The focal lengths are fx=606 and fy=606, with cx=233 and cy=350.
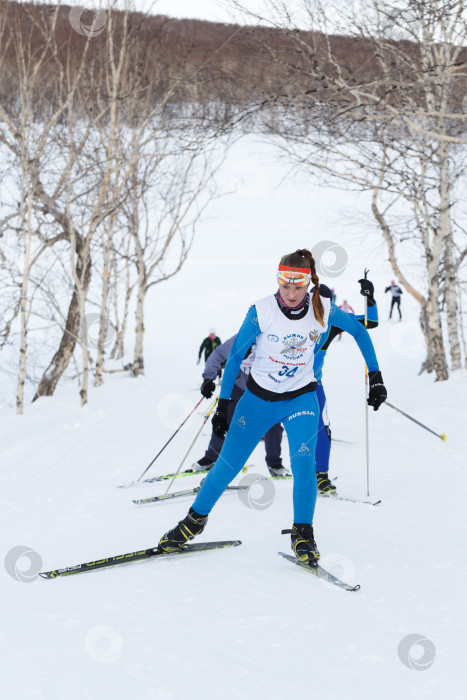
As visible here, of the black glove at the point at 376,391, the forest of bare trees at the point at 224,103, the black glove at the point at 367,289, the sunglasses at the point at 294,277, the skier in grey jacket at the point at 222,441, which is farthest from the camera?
the forest of bare trees at the point at 224,103

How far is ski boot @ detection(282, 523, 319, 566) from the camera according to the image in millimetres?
3312

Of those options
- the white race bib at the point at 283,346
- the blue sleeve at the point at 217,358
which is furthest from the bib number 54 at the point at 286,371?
the blue sleeve at the point at 217,358

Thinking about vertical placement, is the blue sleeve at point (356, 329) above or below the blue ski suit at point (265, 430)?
above

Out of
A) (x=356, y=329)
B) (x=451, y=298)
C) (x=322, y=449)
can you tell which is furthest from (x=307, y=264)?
(x=451, y=298)

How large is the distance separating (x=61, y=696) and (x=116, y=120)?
1159 cm

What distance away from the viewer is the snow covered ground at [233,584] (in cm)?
234

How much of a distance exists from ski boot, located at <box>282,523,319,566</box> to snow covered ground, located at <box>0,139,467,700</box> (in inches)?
3.6

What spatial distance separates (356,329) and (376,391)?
1.28 ft

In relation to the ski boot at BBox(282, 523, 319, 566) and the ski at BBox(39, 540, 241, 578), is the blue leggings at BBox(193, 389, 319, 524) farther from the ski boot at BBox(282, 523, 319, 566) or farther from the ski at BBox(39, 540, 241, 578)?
the ski at BBox(39, 540, 241, 578)

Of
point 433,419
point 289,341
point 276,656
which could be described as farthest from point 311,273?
point 433,419

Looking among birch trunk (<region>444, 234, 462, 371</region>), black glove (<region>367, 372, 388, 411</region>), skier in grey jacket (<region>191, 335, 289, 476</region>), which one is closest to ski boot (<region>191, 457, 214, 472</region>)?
skier in grey jacket (<region>191, 335, 289, 476</region>)

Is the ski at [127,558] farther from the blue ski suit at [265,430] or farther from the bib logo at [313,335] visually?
the bib logo at [313,335]

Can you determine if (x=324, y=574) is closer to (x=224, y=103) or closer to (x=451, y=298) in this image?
(x=224, y=103)

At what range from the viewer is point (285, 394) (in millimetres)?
3393
